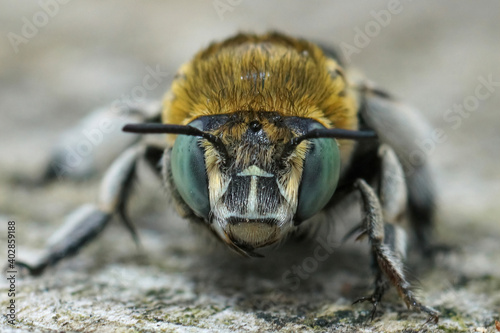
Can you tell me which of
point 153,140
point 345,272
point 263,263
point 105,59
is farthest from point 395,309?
point 105,59

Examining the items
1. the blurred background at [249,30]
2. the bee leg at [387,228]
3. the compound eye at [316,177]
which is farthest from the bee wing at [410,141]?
the compound eye at [316,177]

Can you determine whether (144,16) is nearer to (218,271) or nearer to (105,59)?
(105,59)
